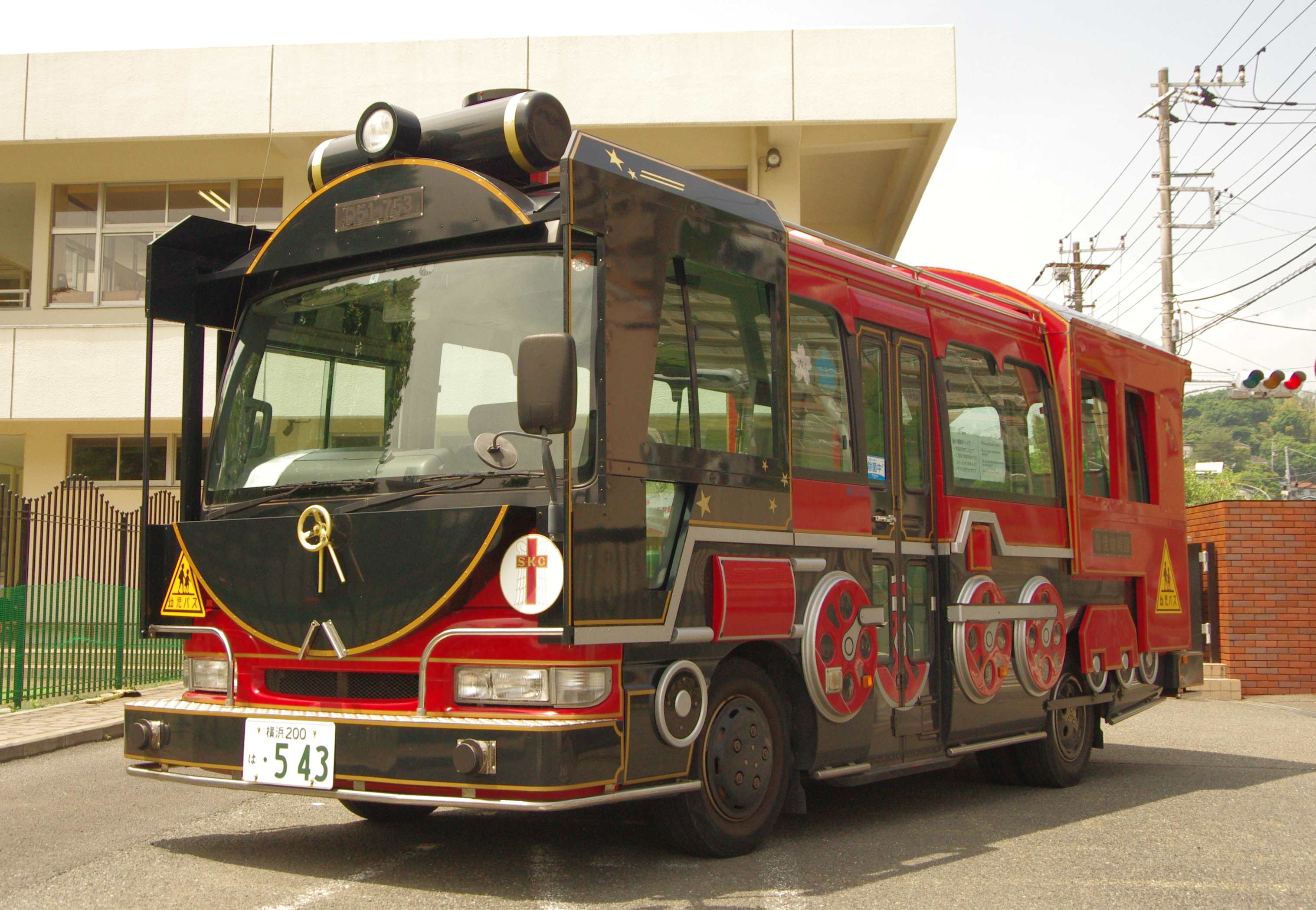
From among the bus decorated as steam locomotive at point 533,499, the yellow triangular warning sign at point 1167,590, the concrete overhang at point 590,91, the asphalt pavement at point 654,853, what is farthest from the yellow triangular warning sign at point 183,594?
the concrete overhang at point 590,91

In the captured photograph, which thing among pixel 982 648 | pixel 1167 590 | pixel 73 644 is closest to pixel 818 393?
pixel 982 648

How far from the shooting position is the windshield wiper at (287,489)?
5648 millimetres

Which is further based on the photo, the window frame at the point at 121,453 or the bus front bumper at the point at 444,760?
the window frame at the point at 121,453

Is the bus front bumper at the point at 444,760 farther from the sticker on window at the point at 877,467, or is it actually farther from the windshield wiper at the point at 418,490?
the sticker on window at the point at 877,467

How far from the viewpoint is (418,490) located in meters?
5.46

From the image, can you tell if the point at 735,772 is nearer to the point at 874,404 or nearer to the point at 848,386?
the point at 848,386

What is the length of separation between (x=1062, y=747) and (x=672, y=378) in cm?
511

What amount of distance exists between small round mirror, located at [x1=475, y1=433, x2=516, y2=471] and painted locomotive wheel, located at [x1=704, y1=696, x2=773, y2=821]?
5.00 feet

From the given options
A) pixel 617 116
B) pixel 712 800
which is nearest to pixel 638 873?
pixel 712 800

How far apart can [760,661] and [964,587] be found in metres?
2.15

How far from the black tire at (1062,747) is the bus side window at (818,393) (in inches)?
121

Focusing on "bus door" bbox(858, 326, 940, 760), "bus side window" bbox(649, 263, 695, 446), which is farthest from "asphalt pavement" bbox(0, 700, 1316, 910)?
"bus side window" bbox(649, 263, 695, 446)

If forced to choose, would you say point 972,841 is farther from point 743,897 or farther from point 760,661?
point 743,897

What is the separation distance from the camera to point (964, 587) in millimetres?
8031
